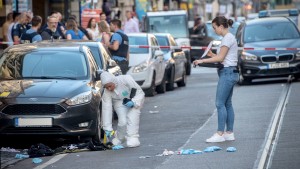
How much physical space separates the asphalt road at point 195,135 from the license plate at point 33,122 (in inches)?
33.0

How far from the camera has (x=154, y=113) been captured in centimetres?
2009

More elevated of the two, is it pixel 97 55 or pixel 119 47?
pixel 97 55

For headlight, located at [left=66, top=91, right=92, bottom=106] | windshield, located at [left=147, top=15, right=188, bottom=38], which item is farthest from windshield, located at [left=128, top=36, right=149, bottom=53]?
windshield, located at [left=147, top=15, right=188, bottom=38]

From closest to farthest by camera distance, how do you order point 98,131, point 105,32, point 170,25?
point 98,131 < point 105,32 < point 170,25

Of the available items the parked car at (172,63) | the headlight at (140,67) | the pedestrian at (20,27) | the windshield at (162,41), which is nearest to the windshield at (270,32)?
the parked car at (172,63)

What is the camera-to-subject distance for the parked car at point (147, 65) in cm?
2420

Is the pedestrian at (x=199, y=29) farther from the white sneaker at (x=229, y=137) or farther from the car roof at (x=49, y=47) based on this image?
the white sneaker at (x=229, y=137)

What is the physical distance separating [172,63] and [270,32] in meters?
2.73

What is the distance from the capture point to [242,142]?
14.0 meters

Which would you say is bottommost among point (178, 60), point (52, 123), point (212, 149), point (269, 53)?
point (178, 60)

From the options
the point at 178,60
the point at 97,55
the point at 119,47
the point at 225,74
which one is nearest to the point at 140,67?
the point at 119,47

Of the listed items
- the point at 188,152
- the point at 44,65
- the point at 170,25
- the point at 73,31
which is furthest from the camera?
the point at 170,25

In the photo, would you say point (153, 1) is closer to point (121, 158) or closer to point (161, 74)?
point (161, 74)

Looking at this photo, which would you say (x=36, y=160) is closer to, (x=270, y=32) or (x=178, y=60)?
(x=270, y=32)
